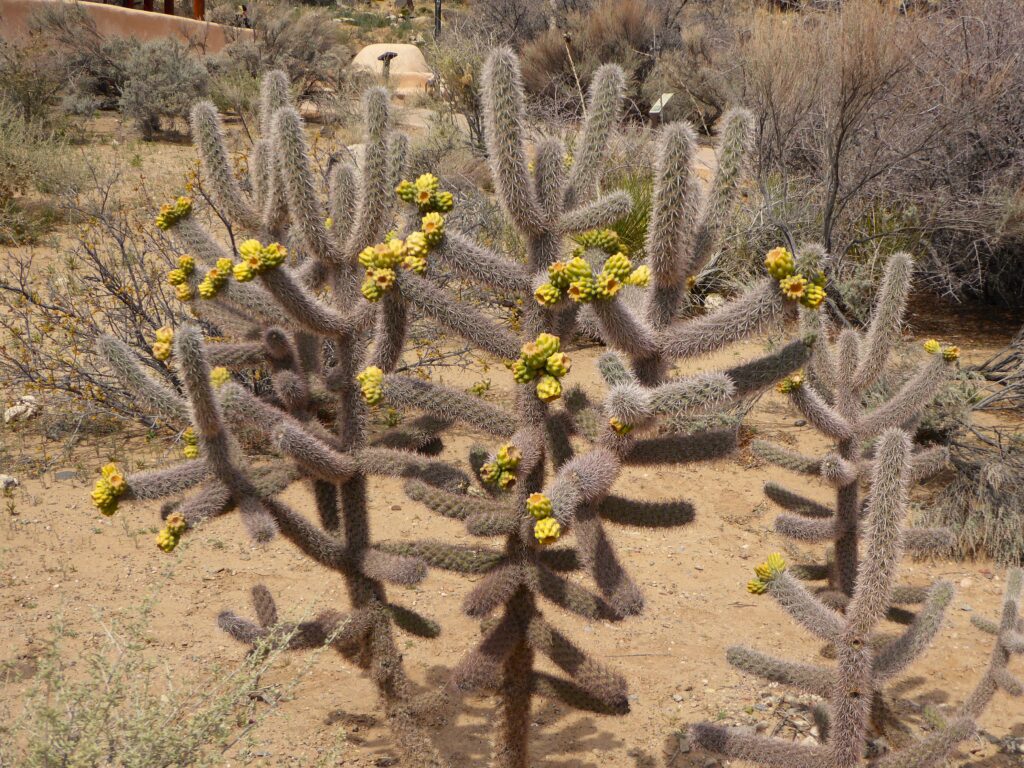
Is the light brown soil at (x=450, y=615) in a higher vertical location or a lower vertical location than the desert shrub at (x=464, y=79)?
lower

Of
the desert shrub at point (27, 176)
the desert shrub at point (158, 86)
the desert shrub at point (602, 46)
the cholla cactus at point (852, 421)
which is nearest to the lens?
the cholla cactus at point (852, 421)

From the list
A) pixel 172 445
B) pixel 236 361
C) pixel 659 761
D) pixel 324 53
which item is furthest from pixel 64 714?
pixel 324 53

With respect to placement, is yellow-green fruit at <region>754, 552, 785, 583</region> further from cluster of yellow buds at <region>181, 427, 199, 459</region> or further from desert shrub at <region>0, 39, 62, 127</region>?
desert shrub at <region>0, 39, 62, 127</region>

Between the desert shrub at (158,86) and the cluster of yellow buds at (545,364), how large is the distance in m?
13.2

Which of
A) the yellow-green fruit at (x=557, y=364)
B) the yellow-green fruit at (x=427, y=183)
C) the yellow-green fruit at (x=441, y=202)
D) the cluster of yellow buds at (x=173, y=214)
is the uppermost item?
the yellow-green fruit at (x=427, y=183)

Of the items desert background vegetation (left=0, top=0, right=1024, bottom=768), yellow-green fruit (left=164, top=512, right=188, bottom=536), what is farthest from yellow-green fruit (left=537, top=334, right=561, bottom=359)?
yellow-green fruit (left=164, top=512, right=188, bottom=536)

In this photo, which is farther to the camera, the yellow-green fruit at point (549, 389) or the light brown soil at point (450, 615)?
the light brown soil at point (450, 615)

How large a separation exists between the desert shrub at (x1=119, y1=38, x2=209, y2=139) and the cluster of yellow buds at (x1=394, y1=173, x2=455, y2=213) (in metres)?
12.6

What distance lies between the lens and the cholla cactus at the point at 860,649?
7.91ft

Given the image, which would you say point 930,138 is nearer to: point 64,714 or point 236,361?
point 236,361

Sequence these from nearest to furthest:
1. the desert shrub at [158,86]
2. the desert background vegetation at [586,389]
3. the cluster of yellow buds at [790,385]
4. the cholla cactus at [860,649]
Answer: the cholla cactus at [860,649], the cluster of yellow buds at [790,385], the desert background vegetation at [586,389], the desert shrub at [158,86]

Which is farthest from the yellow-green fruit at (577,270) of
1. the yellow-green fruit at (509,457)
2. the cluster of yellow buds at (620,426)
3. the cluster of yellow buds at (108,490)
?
the cluster of yellow buds at (108,490)

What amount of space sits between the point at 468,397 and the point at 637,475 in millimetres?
3581

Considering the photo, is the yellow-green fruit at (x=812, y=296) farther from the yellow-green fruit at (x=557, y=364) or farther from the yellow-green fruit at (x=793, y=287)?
the yellow-green fruit at (x=557, y=364)
